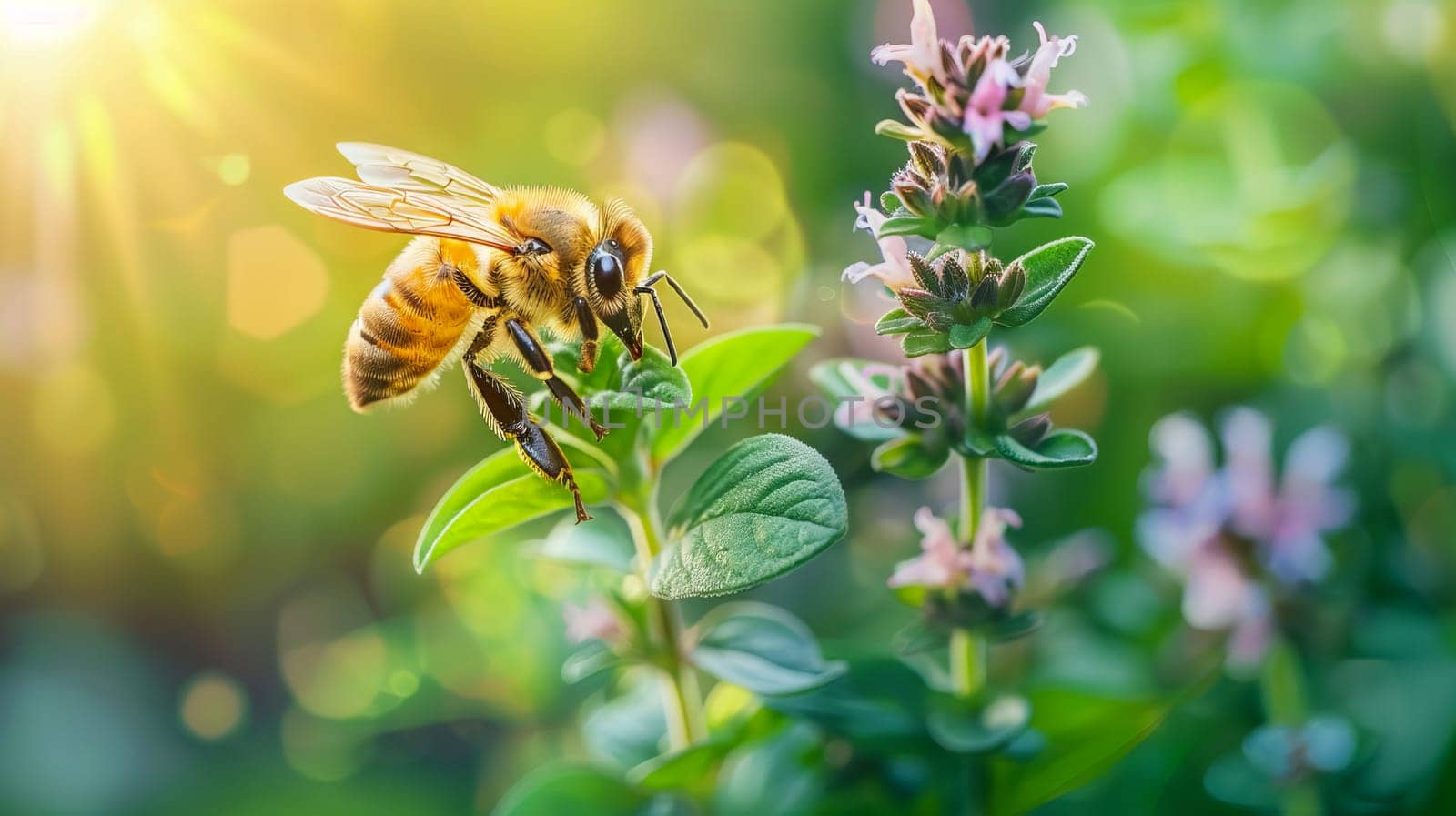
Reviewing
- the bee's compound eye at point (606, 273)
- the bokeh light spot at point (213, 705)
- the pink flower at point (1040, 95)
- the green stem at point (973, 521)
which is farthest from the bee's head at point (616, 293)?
the bokeh light spot at point (213, 705)

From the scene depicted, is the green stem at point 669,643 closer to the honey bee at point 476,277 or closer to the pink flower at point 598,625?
the pink flower at point 598,625


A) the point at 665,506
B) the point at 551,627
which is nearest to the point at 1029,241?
the point at 665,506

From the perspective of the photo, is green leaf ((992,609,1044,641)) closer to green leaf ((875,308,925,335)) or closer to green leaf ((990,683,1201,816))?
green leaf ((990,683,1201,816))

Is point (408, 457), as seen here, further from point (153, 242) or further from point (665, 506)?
point (153, 242)

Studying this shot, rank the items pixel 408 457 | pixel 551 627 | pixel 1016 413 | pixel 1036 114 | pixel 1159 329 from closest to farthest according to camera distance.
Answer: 1. pixel 1036 114
2. pixel 1016 413
3. pixel 551 627
4. pixel 1159 329
5. pixel 408 457

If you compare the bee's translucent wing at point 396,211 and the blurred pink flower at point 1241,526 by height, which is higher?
the bee's translucent wing at point 396,211

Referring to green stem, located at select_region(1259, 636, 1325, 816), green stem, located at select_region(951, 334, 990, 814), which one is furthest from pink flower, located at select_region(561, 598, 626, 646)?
green stem, located at select_region(1259, 636, 1325, 816)
